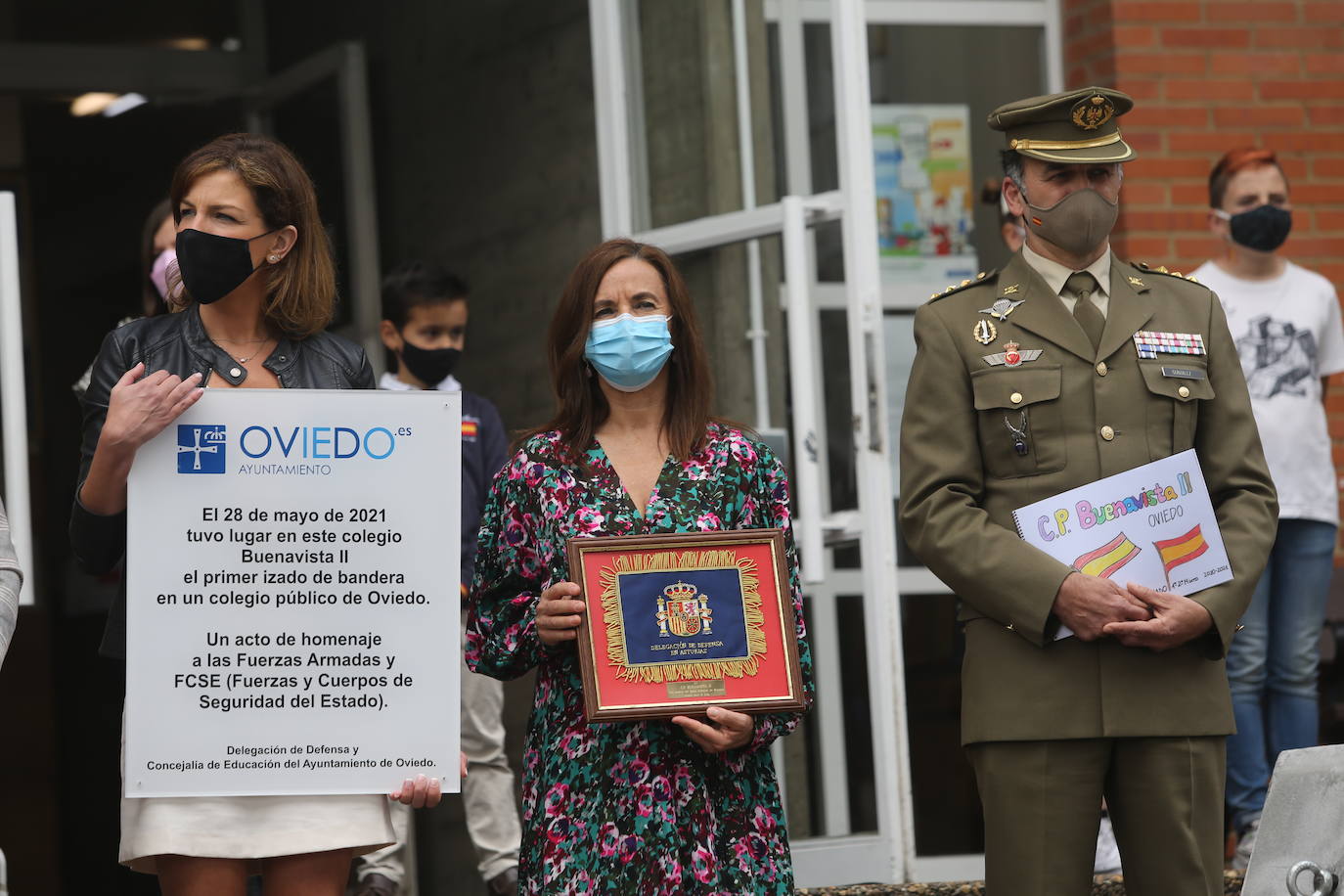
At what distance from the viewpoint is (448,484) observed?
343cm

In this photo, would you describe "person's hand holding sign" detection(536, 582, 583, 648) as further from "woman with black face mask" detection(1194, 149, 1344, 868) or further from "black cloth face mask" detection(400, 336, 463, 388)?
"woman with black face mask" detection(1194, 149, 1344, 868)

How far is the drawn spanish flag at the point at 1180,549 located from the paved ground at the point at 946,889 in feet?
5.84

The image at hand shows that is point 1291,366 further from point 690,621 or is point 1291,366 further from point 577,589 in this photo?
point 577,589

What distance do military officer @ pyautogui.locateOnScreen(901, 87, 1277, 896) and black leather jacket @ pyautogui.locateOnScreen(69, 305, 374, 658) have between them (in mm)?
1229

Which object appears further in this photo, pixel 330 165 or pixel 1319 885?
pixel 330 165

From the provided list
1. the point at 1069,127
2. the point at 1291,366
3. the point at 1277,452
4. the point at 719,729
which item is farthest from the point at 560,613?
the point at 1291,366

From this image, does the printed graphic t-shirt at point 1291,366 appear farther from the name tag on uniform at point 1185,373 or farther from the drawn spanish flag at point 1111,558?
the drawn spanish flag at point 1111,558

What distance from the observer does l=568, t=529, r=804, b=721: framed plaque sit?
354 cm

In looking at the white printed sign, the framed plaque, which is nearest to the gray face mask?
the framed plaque

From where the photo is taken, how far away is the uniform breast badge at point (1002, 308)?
13.0 feet

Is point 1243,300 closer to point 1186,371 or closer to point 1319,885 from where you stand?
point 1186,371

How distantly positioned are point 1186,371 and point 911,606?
10.0ft

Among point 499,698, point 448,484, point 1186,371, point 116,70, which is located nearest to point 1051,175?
point 1186,371

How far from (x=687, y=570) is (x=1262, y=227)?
10.2ft
